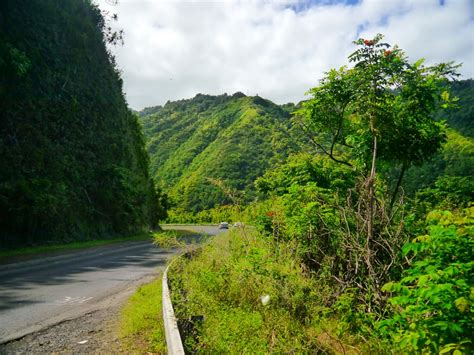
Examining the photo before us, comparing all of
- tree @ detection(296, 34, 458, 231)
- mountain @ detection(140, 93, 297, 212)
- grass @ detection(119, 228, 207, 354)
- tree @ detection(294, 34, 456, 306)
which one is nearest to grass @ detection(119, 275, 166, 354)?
grass @ detection(119, 228, 207, 354)

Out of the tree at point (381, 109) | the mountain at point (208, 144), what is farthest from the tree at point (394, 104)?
the mountain at point (208, 144)

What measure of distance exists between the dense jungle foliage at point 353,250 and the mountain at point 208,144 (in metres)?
25.3

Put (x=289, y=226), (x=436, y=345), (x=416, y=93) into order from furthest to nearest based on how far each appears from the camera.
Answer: (x=416, y=93) → (x=289, y=226) → (x=436, y=345)

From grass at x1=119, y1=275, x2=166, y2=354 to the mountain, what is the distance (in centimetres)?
2620

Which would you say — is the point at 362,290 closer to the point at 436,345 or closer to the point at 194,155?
the point at 436,345

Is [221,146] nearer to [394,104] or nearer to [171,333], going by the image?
[394,104]

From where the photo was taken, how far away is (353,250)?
5.73m

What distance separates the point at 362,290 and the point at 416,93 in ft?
14.7

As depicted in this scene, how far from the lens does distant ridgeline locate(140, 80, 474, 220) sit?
41000 mm

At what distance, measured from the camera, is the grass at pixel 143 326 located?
5.63 metres

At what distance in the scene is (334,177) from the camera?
30.1ft

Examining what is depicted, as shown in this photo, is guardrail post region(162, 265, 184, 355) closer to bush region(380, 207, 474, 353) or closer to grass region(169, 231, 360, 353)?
grass region(169, 231, 360, 353)

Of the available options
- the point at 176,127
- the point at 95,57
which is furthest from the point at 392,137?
the point at 176,127

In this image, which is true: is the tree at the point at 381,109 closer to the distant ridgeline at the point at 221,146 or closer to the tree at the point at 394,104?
the tree at the point at 394,104
